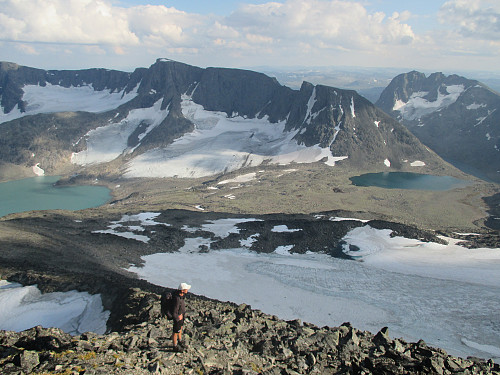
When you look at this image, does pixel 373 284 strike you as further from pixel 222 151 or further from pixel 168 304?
pixel 222 151

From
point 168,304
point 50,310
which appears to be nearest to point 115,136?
point 50,310

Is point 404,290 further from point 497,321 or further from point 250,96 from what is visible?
point 250,96

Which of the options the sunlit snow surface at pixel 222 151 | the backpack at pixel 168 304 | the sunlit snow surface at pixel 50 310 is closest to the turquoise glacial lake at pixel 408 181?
the sunlit snow surface at pixel 222 151

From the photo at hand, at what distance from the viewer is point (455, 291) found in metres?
29.2

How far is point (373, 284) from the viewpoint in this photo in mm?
31453

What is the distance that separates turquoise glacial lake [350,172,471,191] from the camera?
113606mm

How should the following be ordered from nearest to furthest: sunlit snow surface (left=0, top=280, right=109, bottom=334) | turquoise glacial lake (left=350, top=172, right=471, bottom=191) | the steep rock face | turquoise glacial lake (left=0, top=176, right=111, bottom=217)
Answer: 1. sunlit snow surface (left=0, top=280, right=109, bottom=334)
2. turquoise glacial lake (left=0, top=176, right=111, bottom=217)
3. turquoise glacial lake (left=350, top=172, right=471, bottom=191)
4. the steep rock face

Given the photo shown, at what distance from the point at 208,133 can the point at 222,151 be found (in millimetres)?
24648

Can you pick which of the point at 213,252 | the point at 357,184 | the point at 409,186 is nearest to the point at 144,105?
the point at 357,184

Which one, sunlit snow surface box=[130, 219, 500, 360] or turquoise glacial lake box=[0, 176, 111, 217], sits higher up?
sunlit snow surface box=[130, 219, 500, 360]

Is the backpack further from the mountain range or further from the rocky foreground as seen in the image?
the mountain range

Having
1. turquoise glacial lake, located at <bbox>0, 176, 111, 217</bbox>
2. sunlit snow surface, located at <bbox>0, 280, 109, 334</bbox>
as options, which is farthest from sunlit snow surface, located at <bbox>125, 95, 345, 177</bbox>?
sunlit snow surface, located at <bbox>0, 280, 109, 334</bbox>

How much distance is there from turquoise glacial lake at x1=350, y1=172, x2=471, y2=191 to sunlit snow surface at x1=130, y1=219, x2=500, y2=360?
7504cm

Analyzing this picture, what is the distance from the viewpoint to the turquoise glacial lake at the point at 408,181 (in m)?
114
